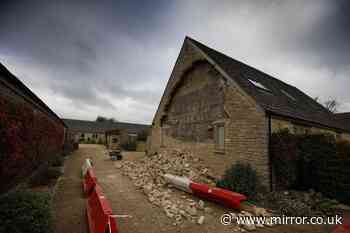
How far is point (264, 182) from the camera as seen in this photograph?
269 inches

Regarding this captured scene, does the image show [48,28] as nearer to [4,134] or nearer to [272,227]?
[4,134]

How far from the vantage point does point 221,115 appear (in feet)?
29.9

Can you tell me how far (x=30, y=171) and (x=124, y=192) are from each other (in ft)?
12.5

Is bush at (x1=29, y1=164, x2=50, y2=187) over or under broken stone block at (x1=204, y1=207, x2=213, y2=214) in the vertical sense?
over

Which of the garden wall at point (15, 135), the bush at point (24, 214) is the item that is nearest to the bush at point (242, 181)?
the bush at point (24, 214)

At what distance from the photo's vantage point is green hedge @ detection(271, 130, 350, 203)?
262 inches

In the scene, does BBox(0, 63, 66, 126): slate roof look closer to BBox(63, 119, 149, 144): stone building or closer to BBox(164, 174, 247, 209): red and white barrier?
BBox(164, 174, 247, 209): red and white barrier

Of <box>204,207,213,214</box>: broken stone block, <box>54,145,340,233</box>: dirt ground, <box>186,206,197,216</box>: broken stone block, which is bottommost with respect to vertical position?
<box>54,145,340,233</box>: dirt ground

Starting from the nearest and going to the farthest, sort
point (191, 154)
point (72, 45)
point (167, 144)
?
point (72, 45), point (191, 154), point (167, 144)

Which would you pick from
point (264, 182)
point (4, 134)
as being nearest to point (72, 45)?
point (4, 134)

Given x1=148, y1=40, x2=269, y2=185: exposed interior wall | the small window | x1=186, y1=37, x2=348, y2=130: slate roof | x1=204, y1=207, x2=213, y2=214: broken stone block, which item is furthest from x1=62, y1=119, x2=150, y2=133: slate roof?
x1=204, y1=207, x2=213, y2=214: broken stone block

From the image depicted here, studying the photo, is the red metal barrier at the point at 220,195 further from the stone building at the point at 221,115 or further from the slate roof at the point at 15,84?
the slate roof at the point at 15,84

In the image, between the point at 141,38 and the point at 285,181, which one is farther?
the point at 141,38

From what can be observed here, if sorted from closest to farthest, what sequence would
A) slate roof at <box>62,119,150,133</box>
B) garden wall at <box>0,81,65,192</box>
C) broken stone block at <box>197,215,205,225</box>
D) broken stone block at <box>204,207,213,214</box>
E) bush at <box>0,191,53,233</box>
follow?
bush at <box>0,191,53,233</box>
garden wall at <box>0,81,65,192</box>
broken stone block at <box>197,215,205,225</box>
broken stone block at <box>204,207,213,214</box>
slate roof at <box>62,119,150,133</box>
